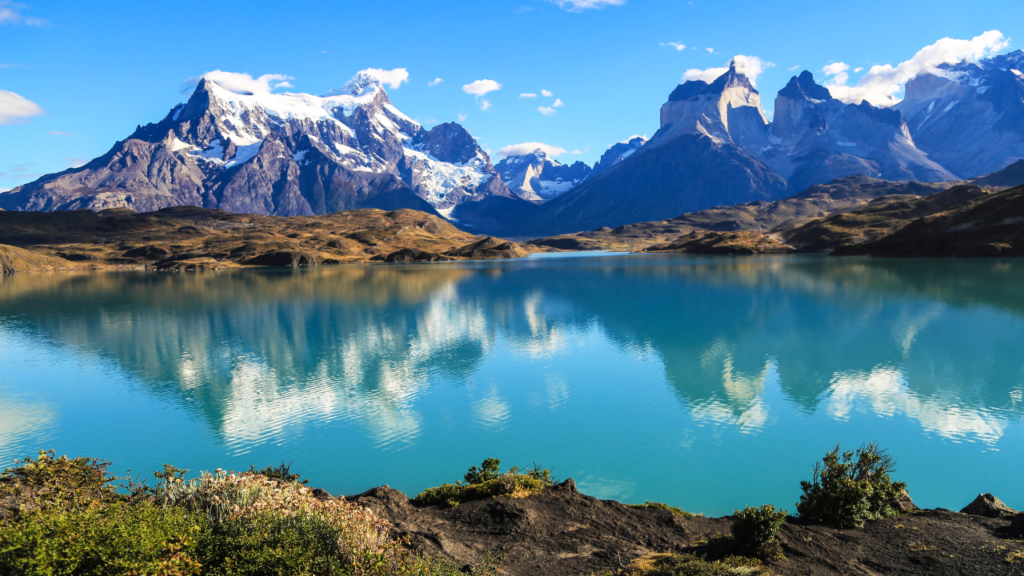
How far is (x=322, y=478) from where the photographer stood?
941 inches

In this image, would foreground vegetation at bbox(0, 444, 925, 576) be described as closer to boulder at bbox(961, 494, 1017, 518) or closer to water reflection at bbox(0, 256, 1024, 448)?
boulder at bbox(961, 494, 1017, 518)

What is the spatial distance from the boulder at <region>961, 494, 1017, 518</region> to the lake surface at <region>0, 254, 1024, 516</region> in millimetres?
3411

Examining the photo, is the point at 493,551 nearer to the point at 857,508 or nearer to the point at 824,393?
the point at 857,508

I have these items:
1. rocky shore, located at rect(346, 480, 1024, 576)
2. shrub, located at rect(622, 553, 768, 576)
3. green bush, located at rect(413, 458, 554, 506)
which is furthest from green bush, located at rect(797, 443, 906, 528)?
green bush, located at rect(413, 458, 554, 506)

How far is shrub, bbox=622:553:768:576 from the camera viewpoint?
39.5ft

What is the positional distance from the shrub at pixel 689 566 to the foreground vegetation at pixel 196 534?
3.75m

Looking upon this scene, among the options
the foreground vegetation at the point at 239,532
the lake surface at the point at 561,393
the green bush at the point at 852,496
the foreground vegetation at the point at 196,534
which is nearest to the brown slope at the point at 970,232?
the lake surface at the point at 561,393

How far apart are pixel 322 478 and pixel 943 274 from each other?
444ft

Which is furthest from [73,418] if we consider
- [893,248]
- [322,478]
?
[893,248]

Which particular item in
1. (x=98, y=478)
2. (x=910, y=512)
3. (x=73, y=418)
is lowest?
(x=73, y=418)

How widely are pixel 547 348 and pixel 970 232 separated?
18582 centimetres

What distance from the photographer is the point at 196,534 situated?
1145 centimetres

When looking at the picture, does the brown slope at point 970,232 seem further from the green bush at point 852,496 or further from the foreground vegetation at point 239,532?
the foreground vegetation at point 239,532

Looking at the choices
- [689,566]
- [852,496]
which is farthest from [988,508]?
[689,566]
